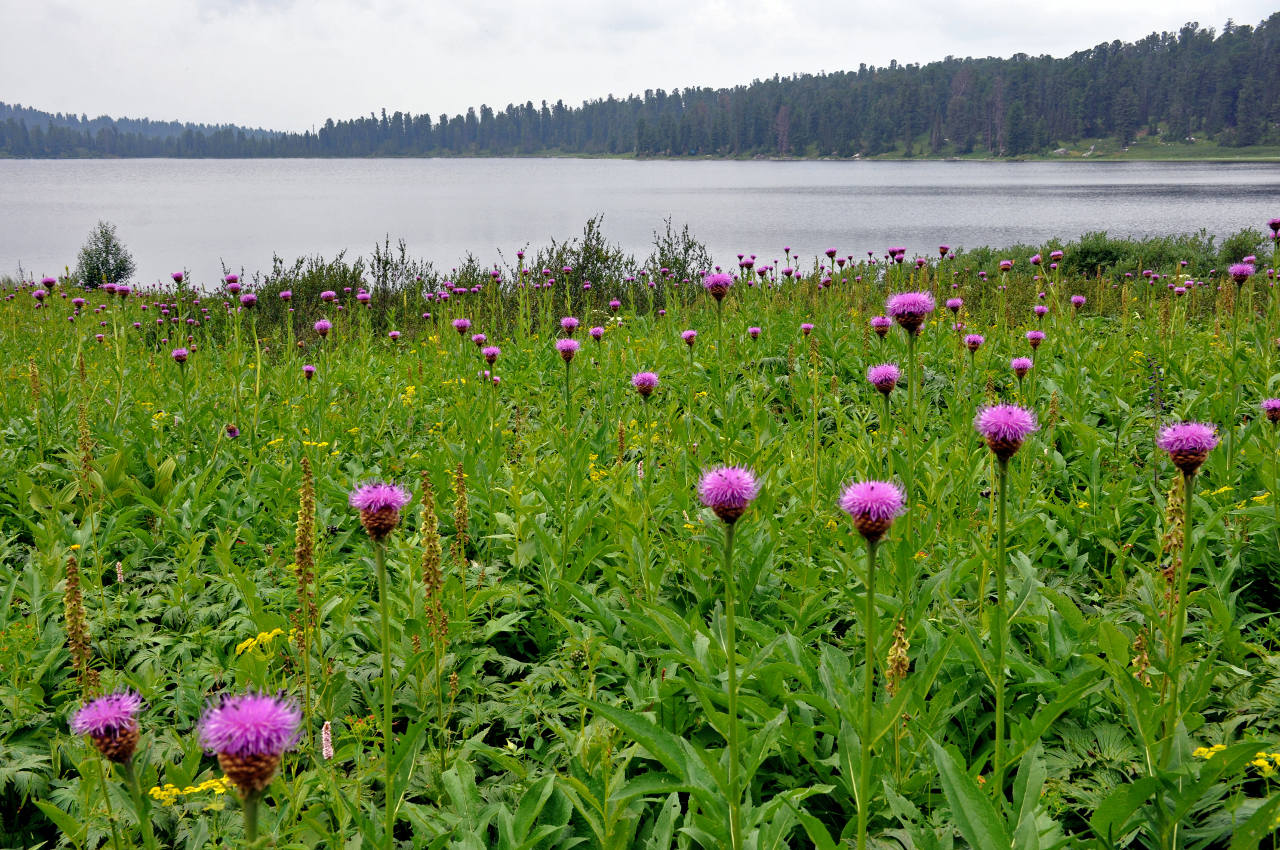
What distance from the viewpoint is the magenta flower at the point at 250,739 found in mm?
1002

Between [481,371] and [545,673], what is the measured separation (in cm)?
297

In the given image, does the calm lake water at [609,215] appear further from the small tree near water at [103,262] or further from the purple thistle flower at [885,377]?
the purple thistle flower at [885,377]

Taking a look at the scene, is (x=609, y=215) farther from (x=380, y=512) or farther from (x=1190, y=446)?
(x=380, y=512)

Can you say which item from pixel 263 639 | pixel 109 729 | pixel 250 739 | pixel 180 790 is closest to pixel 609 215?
pixel 263 639

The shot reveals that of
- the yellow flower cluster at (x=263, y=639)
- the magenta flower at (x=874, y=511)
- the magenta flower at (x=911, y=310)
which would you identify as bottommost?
the yellow flower cluster at (x=263, y=639)

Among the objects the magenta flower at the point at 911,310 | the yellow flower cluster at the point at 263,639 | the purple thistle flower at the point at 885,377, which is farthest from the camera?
the purple thistle flower at the point at 885,377

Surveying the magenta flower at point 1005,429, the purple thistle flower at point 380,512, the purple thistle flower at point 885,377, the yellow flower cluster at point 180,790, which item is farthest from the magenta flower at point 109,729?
the purple thistle flower at point 885,377

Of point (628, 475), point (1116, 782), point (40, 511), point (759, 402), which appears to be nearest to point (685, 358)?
point (759, 402)

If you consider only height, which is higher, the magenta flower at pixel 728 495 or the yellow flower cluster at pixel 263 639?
the magenta flower at pixel 728 495

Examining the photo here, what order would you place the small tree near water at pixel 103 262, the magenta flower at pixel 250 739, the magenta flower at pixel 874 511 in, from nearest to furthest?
1. the magenta flower at pixel 250 739
2. the magenta flower at pixel 874 511
3. the small tree near water at pixel 103 262

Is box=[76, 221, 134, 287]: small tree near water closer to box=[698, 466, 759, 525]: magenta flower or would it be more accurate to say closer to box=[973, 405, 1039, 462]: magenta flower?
box=[698, 466, 759, 525]: magenta flower

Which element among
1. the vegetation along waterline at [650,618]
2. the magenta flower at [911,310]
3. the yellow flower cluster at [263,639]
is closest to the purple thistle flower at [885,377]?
the vegetation along waterline at [650,618]

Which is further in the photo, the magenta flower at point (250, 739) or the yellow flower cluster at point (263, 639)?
the yellow flower cluster at point (263, 639)

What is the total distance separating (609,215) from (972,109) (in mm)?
87823
